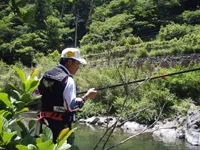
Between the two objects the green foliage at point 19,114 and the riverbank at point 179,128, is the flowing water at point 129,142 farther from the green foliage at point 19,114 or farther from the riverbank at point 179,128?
the green foliage at point 19,114

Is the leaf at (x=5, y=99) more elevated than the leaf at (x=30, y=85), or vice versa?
the leaf at (x=30, y=85)

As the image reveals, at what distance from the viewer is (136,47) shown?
66.4 ft

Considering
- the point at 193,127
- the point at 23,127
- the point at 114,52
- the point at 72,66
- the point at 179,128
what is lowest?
the point at 179,128

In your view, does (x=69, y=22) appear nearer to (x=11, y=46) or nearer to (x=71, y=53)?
(x=11, y=46)

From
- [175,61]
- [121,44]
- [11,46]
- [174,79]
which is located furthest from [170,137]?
[11,46]

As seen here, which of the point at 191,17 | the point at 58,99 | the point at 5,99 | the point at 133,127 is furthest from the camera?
the point at 191,17

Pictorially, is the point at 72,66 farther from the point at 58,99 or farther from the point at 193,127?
the point at 193,127

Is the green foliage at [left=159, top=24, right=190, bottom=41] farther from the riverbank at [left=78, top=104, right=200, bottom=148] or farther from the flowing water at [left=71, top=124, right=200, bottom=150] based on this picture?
the flowing water at [left=71, top=124, right=200, bottom=150]

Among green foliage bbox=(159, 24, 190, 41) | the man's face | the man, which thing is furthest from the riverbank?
green foliage bbox=(159, 24, 190, 41)

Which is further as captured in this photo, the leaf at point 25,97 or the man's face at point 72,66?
the man's face at point 72,66

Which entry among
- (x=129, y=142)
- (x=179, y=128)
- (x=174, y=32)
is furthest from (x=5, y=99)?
(x=174, y=32)

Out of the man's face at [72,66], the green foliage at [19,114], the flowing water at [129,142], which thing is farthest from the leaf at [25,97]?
the flowing water at [129,142]

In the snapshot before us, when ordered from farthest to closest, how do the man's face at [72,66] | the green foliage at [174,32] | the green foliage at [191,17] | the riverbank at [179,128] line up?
the green foliage at [191,17] < the green foliage at [174,32] < the riverbank at [179,128] < the man's face at [72,66]

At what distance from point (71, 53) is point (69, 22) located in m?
31.7
